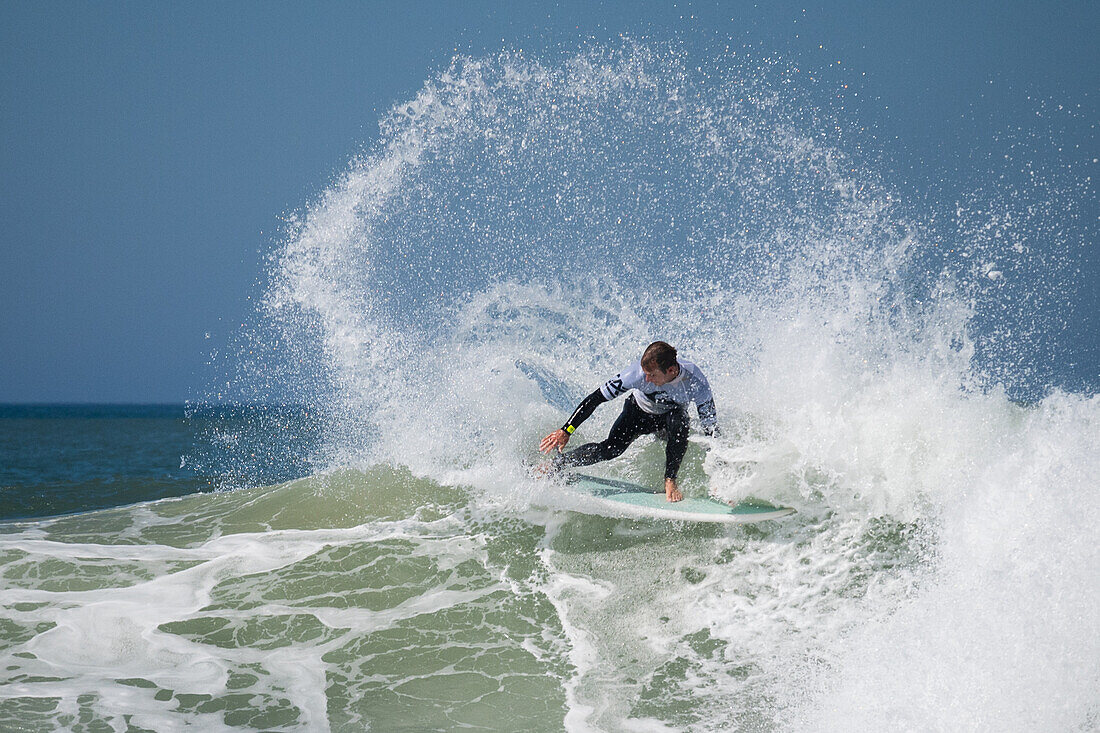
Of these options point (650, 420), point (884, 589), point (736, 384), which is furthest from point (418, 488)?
point (884, 589)

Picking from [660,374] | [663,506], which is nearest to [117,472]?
[663,506]

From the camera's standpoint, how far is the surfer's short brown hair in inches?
209

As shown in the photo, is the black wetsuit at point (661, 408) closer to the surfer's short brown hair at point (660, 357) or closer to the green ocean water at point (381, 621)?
the surfer's short brown hair at point (660, 357)

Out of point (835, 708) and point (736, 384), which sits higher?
point (736, 384)

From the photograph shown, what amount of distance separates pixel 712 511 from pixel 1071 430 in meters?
2.58

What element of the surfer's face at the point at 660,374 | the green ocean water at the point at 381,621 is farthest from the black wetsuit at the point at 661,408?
the green ocean water at the point at 381,621

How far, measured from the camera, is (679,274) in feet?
31.0

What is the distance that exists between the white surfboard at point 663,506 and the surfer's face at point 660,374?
1.10 metres

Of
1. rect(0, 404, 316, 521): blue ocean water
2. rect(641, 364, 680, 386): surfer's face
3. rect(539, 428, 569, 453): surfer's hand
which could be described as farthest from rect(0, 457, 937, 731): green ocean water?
rect(0, 404, 316, 521): blue ocean water

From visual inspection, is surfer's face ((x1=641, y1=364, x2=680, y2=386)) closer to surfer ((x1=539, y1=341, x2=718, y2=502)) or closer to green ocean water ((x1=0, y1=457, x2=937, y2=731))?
surfer ((x1=539, y1=341, x2=718, y2=502))

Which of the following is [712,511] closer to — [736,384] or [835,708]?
[835,708]

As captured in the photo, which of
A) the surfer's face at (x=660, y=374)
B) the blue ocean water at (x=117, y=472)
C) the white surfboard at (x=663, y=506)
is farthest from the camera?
the blue ocean water at (x=117, y=472)

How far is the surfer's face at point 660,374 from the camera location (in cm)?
541

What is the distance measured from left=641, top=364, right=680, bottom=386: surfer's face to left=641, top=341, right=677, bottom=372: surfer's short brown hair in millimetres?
22
